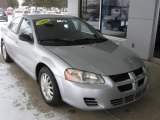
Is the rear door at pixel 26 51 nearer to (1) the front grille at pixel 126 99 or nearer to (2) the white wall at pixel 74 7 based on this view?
(1) the front grille at pixel 126 99

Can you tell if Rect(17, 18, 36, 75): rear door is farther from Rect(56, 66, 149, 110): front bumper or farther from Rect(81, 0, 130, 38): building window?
Rect(81, 0, 130, 38): building window

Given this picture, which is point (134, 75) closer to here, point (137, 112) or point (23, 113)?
point (137, 112)

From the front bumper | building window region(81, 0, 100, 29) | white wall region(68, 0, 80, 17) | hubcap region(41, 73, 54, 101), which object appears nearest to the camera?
the front bumper

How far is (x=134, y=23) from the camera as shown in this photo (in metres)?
6.22

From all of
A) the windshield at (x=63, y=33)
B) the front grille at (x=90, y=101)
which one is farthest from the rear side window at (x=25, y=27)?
the front grille at (x=90, y=101)

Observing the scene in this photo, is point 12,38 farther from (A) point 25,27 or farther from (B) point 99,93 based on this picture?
(B) point 99,93

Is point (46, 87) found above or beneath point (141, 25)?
beneath

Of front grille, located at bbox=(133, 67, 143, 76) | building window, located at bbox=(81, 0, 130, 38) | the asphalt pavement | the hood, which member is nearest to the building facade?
building window, located at bbox=(81, 0, 130, 38)

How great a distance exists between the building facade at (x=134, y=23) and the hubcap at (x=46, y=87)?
11.8 feet

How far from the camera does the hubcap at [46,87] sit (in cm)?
320

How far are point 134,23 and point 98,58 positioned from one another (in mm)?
3517

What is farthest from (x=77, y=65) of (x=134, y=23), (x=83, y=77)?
(x=134, y=23)

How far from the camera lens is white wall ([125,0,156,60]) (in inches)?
227

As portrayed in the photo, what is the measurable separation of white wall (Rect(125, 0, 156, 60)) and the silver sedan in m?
2.22
